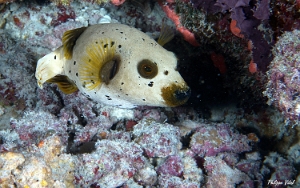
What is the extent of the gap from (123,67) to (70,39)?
103 centimetres

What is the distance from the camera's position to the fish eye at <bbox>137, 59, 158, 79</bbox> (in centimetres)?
282

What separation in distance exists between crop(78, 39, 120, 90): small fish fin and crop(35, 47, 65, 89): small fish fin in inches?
30.4

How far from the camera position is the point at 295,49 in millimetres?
2391

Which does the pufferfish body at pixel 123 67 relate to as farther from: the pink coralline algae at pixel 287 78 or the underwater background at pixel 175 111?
the pink coralline algae at pixel 287 78

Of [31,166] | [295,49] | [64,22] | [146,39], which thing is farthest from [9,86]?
[295,49]

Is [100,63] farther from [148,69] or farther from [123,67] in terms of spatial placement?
→ [148,69]

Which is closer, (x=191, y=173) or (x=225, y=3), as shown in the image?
(x=225, y=3)

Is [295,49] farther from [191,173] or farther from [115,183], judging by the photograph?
[115,183]

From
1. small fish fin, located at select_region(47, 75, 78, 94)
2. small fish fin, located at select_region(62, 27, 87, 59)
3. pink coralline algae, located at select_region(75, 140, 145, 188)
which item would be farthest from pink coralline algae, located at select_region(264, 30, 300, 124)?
small fish fin, located at select_region(47, 75, 78, 94)

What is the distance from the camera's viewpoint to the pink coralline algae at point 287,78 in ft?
7.56

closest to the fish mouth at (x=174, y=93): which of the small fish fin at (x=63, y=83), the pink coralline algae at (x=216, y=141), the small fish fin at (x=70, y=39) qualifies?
the pink coralline algae at (x=216, y=141)

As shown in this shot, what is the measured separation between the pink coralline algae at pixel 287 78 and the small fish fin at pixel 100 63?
1665 millimetres

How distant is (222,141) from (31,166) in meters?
2.46

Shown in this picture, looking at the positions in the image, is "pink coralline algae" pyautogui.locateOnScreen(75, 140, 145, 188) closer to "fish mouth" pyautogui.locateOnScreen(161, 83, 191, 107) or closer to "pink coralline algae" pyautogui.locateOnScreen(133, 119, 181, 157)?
"pink coralline algae" pyautogui.locateOnScreen(133, 119, 181, 157)
